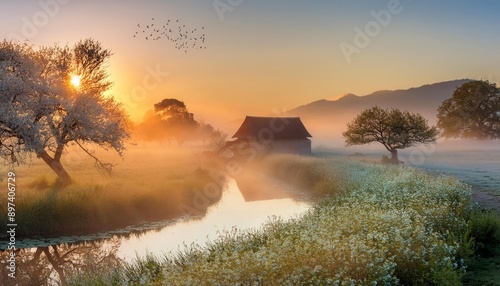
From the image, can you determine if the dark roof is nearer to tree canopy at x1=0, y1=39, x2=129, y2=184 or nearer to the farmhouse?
the farmhouse

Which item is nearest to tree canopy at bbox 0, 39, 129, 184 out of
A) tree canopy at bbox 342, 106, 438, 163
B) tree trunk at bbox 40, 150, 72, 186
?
tree trunk at bbox 40, 150, 72, 186

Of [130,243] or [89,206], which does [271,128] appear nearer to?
[89,206]

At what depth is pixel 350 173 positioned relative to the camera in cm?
3062

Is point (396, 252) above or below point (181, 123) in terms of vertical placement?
below

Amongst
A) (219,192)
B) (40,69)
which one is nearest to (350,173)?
(219,192)

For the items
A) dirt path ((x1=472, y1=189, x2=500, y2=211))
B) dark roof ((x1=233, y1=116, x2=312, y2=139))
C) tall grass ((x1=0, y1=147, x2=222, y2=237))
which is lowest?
dirt path ((x1=472, y1=189, x2=500, y2=211))

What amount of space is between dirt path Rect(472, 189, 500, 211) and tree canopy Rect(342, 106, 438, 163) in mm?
23995

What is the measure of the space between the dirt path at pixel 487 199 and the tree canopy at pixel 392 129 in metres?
24.0

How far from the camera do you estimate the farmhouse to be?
63.1 m

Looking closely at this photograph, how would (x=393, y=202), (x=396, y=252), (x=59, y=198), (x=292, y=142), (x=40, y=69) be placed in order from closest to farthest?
(x=396, y=252)
(x=393, y=202)
(x=59, y=198)
(x=40, y=69)
(x=292, y=142)

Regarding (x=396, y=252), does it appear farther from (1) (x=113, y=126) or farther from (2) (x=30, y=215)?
(1) (x=113, y=126)

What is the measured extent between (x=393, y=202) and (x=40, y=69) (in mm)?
24619

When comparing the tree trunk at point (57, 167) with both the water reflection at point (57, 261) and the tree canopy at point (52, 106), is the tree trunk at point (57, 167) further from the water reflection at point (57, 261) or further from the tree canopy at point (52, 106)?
the water reflection at point (57, 261)

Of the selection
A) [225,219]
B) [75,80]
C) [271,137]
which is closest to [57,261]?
[225,219]
